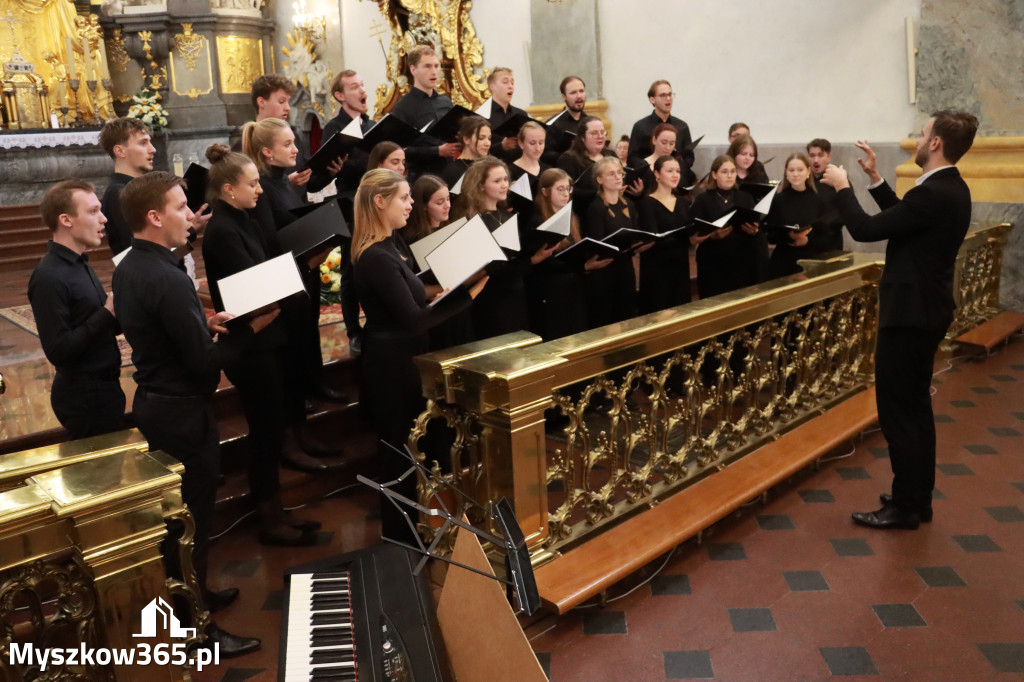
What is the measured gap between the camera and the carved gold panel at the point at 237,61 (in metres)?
14.0

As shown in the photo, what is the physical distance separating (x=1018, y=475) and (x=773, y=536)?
155 cm

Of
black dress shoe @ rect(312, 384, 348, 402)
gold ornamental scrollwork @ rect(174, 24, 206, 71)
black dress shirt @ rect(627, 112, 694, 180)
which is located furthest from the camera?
gold ornamental scrollwork @ rect(174, 24, 206, 71)

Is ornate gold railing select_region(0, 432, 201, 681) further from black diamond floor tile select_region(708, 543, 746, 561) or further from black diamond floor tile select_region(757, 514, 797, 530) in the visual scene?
black diamond floor tile select_region(757, 514, 797, 530)

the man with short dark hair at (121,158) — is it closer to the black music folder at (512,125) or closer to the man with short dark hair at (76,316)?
the man with short dark hair at (76,316)

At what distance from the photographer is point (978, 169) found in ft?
23.7

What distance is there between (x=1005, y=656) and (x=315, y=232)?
315 cm

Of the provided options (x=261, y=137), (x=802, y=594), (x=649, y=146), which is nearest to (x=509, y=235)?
(x=261, y=137)

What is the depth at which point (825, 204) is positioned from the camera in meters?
5.85

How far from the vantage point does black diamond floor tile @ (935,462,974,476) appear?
4.43m

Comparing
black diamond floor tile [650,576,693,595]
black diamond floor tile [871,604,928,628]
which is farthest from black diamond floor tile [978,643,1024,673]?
black diamond floor tile [650,576,693,595]

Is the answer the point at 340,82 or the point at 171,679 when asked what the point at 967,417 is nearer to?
the point at 340,82

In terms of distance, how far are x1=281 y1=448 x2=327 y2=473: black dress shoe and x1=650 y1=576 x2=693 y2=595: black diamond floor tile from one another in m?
1.84

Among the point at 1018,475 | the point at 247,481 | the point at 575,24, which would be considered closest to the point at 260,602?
the point at 247,481

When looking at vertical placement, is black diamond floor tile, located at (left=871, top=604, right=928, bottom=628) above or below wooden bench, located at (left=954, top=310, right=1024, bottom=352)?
below
